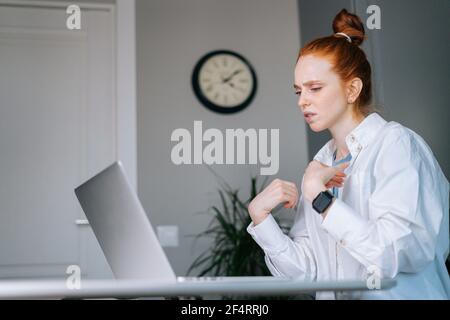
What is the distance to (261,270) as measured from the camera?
10.7 feet

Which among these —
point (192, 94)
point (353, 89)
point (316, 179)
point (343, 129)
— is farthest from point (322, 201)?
point (192, 94)

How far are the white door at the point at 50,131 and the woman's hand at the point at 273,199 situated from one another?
1846mm

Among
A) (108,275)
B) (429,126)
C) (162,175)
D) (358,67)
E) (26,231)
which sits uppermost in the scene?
(358,67)

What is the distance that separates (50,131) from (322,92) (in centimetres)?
198

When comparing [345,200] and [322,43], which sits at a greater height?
[322,43]

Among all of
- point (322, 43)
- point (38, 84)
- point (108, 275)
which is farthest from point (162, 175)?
point (322, 43)

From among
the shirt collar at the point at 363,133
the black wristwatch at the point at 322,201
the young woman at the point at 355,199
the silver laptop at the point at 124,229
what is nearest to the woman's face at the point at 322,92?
the young woman at the point at 355,199

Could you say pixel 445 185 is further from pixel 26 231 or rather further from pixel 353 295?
pixel 26 231

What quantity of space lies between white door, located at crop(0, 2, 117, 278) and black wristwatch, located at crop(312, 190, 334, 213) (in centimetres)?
207

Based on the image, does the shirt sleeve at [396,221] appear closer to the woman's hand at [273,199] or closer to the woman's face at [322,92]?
the woman's hand at [273,199]

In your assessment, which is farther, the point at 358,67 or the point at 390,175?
the point at 358,67

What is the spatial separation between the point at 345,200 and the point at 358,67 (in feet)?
1.43

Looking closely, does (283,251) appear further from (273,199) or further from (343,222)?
(343,222)

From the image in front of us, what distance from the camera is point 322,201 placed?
1487 millimetres
